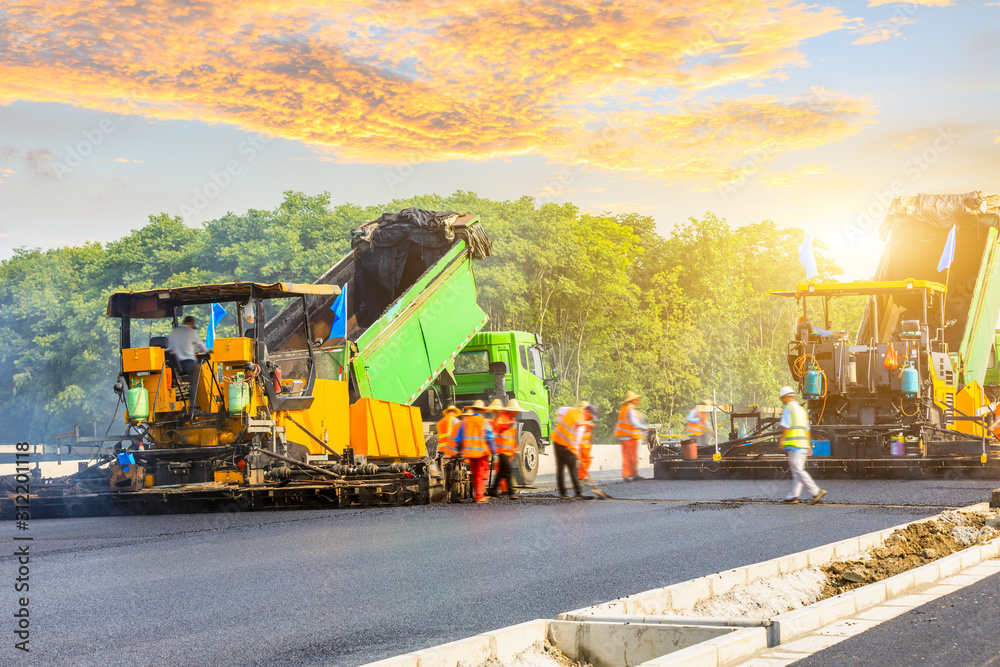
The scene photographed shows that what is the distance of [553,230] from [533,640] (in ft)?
113

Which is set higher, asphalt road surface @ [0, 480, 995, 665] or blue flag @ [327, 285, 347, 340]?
blue flag @ [327, 285, 347, 340]

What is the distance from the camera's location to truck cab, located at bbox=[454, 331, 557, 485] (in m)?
17.2

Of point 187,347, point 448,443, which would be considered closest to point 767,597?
point 448,443

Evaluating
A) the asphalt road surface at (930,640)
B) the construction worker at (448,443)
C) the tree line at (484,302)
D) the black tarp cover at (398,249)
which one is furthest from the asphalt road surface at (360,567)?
the tree line at (484,302)

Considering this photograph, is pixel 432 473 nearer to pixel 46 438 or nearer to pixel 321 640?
pixel 321 640

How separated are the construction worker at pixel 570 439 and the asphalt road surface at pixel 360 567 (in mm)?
972

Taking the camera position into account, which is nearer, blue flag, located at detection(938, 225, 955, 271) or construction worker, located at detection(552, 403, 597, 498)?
construction worker, located at detection(552, 403, 597, 498)

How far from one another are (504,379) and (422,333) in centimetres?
281

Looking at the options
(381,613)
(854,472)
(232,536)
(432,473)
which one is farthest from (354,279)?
(381,613)

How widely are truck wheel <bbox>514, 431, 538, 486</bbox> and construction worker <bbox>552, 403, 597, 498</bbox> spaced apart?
228cm

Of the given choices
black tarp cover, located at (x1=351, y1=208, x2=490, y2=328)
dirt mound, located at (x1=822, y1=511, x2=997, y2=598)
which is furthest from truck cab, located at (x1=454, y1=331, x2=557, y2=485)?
dirt mound, located at (x1=822, y1=511, x2=997, y2=598)

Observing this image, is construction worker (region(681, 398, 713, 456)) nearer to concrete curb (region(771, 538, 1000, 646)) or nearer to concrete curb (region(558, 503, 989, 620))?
concrete curb (region(771, 538, 1000, 646))

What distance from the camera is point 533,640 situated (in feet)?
16.7

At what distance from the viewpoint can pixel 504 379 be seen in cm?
1742
